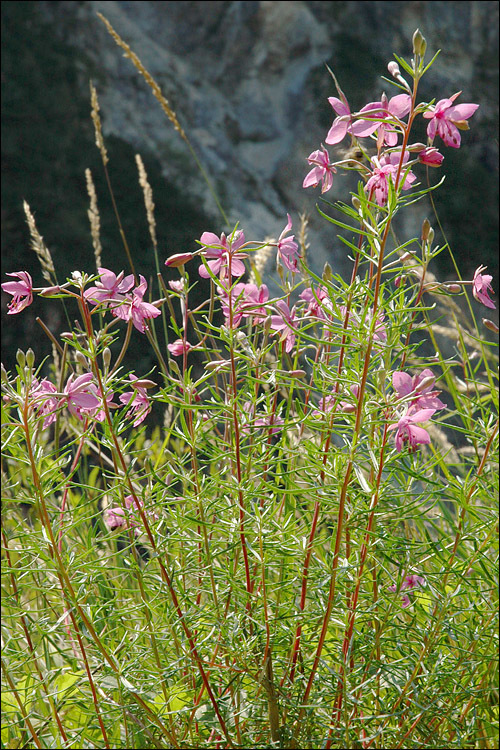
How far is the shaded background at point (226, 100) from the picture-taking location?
8.47m

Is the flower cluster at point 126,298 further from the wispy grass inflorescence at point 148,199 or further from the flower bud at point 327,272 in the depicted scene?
the wispy grass inflorescence at point 148,199

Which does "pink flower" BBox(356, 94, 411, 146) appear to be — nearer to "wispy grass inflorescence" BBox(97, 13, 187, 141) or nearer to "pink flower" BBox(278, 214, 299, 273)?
"pink flower" BBox(278, 214, 299, 273)

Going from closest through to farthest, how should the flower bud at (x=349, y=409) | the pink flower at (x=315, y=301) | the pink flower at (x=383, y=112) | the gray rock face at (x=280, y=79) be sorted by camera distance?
the pink flower at (x=383, y=112)
the flower bud at (x=349, y=409)
the pink flower at (x=315, y=301)
the gray rock face at (x=280, y=79)

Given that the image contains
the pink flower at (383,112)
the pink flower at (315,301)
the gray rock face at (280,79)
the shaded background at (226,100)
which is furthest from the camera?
the gray rock face at (280,79)

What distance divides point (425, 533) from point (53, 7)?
10.0m

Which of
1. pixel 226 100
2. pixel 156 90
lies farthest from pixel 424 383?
pixel 226 100

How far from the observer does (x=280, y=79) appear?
10438mm

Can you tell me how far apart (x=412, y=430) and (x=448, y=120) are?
0.37 metres

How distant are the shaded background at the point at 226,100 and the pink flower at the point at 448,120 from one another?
734cm

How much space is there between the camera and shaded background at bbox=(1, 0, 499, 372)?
8469mm

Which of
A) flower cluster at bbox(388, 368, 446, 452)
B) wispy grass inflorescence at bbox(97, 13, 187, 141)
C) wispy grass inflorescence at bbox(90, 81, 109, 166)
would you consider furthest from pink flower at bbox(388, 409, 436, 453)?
wispy grass inflorescence at bbox(90, 81, 109, 166)

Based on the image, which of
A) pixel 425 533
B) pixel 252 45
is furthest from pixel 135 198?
pixel 425 533

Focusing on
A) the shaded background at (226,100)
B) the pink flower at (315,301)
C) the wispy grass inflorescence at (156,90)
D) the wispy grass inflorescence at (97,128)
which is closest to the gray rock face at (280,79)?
the shaded background at (226,100)

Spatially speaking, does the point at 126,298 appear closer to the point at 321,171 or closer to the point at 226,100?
the point at 321,171
